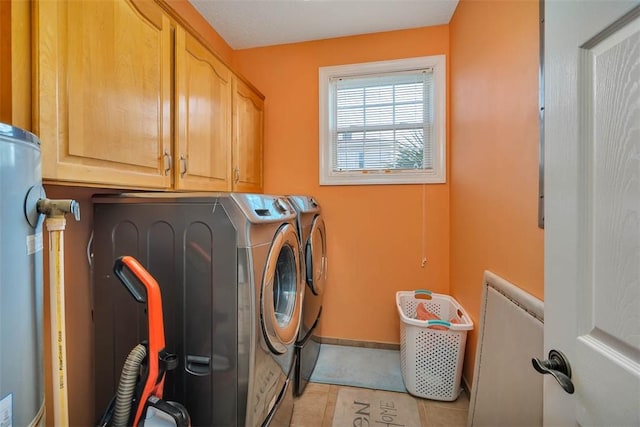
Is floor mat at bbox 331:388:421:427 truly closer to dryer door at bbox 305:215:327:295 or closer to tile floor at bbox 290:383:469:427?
tile floor at bbox 290:383:469:427

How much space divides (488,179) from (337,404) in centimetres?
161

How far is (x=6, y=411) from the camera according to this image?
52cm

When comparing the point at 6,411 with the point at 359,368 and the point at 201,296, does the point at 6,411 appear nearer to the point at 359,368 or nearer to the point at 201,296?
the point at 201,296

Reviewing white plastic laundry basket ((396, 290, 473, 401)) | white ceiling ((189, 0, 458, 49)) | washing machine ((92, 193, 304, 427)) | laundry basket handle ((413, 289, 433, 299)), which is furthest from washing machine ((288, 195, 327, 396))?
white ceiling ((189, 0, 458, 49))

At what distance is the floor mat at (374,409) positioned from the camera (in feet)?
5.24

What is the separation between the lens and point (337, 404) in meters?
1.74

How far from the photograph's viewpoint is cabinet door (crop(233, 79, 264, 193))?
78.2 inches

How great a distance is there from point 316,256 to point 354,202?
666 mm

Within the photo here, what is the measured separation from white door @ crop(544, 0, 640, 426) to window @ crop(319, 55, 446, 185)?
163cm

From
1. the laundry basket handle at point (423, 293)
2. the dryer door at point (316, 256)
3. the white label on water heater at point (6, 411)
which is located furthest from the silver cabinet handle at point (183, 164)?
the laundry basket handle at point (423, 293)

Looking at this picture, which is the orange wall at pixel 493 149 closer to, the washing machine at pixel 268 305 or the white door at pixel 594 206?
the white door at pixel 594 206

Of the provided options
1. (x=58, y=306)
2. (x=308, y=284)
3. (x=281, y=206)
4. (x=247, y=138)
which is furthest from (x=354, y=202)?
(x=58, y=306)

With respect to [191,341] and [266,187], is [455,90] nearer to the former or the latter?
[266,187]

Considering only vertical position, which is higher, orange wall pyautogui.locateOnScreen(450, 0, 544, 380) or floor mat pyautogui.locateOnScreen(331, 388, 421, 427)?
orange wall pyautogui.locateOnScreen(450, 0, 544, 380)
